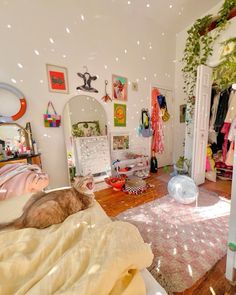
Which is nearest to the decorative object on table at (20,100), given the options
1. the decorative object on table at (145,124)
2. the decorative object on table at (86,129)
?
the decorative object on table at (86,129)

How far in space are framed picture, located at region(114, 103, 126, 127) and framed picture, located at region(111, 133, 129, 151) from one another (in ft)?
0.61

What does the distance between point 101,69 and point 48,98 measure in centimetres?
98

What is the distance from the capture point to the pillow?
807mm

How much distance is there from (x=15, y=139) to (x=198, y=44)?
10.6ft

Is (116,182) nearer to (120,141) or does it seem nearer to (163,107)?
(120,141)

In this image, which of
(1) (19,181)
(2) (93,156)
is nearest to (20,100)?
(2) (93,156)

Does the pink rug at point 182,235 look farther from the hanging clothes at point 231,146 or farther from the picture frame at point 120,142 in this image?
the picture frame at point 120,142

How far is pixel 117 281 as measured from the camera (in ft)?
1.56

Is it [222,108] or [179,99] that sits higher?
[179,99]

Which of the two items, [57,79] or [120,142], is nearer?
[57,79]

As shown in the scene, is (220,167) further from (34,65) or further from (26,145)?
(34,65)

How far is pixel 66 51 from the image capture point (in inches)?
85.4

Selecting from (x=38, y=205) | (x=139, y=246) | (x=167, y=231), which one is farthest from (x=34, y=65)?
(x=167, y=231)

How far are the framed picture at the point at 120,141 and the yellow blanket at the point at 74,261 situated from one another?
212 centimetres
